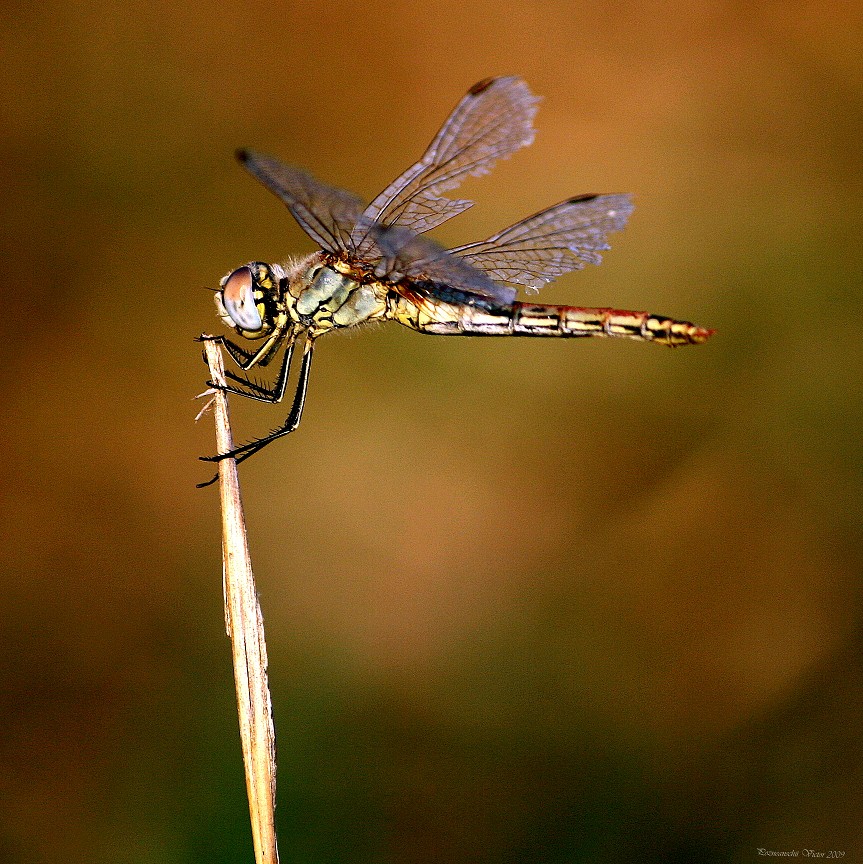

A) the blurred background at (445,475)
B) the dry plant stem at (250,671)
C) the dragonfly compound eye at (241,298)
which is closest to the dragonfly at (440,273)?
the dragonfly compound eye at (241,298)

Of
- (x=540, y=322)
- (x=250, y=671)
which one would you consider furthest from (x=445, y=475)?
(x=250, y=671)

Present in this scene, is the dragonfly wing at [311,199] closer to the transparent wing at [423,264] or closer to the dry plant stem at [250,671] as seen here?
the transparent wing at [423,264]

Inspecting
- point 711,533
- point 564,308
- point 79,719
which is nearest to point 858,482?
point 711,533

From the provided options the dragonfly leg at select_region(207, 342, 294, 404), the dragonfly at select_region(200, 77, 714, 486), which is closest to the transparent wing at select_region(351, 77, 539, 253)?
the dragonfly at select_region(200, 77, 714, 486)

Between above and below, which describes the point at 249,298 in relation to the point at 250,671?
above

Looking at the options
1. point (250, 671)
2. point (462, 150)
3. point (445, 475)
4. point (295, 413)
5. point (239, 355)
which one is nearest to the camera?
point (250, 671)

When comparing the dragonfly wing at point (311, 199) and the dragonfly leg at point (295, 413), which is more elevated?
the dragonfly wing at point (311, 199)

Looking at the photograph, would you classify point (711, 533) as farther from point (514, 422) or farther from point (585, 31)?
point (585, 31)

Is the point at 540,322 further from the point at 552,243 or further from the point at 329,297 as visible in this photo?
the point at 329,297
